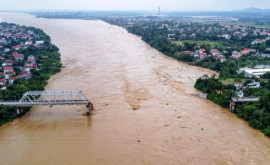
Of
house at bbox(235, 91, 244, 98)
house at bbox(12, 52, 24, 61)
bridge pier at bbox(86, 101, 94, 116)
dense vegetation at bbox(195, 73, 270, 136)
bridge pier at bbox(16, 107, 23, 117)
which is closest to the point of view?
dense vegetation at bbox(195, 73, 270, 136)

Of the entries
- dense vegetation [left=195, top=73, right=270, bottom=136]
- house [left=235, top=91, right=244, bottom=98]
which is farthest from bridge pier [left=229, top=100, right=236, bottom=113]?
house [left=235, top=91, right=244, bottom=98]

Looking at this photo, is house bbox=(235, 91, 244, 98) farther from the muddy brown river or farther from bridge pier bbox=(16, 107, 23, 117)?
bridge pier bbox=(16, 107, 23, 117)

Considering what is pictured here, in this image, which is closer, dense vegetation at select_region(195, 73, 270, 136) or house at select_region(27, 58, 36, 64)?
dense vegetation at select_region(195, 73, 270, 136)

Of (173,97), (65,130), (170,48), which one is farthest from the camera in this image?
(170,48)

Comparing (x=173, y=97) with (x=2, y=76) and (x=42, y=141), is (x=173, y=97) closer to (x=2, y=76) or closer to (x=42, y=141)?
(x=42, y=141)

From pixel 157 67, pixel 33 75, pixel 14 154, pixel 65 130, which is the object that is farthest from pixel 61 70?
pixel 14 154

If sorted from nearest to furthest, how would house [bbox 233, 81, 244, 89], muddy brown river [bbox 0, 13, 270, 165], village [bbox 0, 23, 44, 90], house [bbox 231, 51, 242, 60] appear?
muddy brown river [bbox 0, 13, 270, 165] → house [bbox 233, 81, 244, 89] → village [bbox 0, 23, 44, 90] → house [bbox 231, 51, 242, 60]
